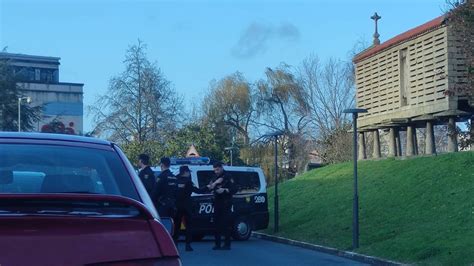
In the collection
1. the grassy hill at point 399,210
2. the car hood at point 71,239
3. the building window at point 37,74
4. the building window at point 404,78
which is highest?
the building window at point 37,74

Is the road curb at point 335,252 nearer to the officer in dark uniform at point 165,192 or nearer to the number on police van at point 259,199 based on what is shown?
the number on police van at point 259,199

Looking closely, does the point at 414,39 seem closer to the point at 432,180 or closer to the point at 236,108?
the point at 432,180

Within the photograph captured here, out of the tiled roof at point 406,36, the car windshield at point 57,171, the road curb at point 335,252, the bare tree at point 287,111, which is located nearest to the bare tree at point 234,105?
the bare tree at point 287,111

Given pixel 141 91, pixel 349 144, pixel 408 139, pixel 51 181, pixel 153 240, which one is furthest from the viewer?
pixel 349 144

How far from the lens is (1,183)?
16.6ft

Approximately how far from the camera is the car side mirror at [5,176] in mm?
Answer: 5059

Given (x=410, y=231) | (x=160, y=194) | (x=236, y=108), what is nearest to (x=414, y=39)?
(x=410, y=231)

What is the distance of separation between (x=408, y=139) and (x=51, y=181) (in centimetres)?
2503

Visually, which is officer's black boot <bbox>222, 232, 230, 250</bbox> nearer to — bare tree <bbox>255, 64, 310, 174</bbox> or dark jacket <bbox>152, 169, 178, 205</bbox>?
dark jacket <bbox>152, 169, 178, 205</bbox>

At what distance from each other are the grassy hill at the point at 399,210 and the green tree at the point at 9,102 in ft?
51.4

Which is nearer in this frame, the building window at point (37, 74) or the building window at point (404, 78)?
the building window at point (404, 78)

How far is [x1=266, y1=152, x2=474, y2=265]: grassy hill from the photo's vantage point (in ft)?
48.1

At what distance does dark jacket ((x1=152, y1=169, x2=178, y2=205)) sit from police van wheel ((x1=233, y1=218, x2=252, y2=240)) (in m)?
5.32

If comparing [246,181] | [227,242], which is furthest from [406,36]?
[227,242]
